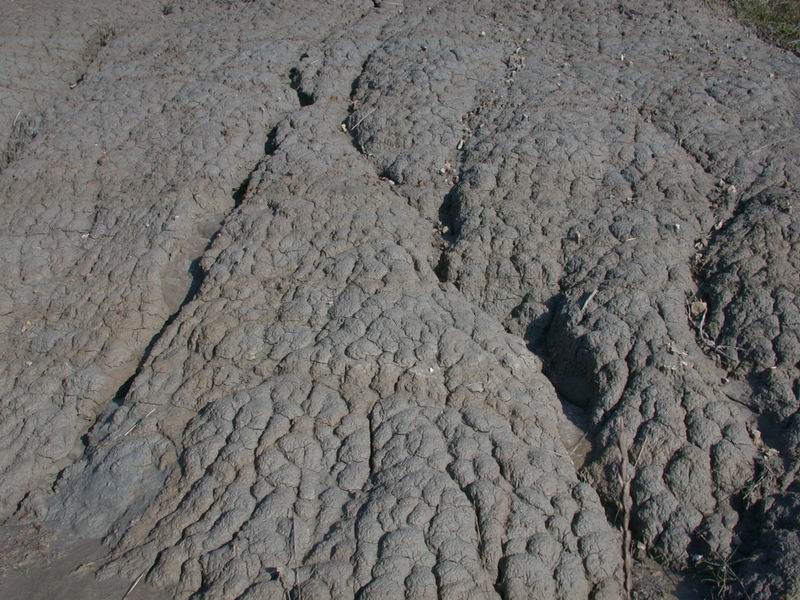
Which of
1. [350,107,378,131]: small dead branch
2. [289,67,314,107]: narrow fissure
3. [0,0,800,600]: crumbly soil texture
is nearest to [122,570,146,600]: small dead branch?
[0,0,800,600]: crumbly soil texture

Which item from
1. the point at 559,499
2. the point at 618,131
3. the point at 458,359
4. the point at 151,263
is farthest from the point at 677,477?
the point at 151,263

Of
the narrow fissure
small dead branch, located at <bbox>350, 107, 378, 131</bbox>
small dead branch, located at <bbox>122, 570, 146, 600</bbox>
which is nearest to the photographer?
small dead branch, located at <bbox>122, 570, 146, 600</bbox>

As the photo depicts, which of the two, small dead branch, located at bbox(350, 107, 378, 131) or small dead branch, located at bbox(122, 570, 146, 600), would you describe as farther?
small dead branch, located at bbox(350, 107, 378, 131)

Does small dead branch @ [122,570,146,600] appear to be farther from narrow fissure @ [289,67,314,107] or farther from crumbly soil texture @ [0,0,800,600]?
narrow fissure @ [289,67,314,107]

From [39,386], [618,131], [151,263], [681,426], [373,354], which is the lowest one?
[39,386]

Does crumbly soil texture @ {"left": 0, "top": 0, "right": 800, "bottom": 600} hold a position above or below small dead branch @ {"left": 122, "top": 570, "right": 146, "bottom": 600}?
above

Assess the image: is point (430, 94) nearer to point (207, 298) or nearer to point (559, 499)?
point (207, 298)

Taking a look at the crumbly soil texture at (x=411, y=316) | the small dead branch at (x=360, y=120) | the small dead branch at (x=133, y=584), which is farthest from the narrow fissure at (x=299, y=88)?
the small dead branch at (x=133, y=584)

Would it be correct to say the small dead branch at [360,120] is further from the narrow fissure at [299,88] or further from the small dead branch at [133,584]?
the small dead branch at [133,584]

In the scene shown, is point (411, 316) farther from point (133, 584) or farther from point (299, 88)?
point (299, 88)
